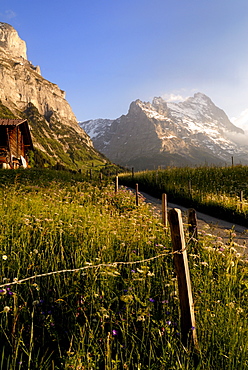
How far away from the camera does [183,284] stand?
8.66 ft

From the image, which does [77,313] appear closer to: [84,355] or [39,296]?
[84,355]

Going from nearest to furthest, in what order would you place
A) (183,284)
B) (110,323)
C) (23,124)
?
(183,284) < (110,323) < (23,124)

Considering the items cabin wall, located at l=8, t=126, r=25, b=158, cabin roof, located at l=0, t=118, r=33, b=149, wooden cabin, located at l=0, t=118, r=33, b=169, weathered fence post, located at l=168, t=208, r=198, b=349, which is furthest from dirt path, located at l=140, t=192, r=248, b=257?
cabin wall, located at l=8, t=126, r=25, b=158

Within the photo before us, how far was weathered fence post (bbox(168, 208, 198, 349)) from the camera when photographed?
2.62 metres

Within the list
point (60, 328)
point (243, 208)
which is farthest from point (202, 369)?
point (243, 208)

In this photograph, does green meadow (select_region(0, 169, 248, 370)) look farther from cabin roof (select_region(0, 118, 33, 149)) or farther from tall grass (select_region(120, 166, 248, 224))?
cabin roof (select_region(0, 118, 33, 149))

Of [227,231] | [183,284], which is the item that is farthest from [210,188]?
[183,284]

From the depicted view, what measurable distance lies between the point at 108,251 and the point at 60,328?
189 centimetres

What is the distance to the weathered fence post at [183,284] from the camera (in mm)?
2621

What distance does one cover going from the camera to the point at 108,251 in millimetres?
4789

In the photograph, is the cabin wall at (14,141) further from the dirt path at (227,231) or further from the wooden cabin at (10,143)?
the dirt path at (227,231)

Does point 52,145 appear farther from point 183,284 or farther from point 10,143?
point 183,284

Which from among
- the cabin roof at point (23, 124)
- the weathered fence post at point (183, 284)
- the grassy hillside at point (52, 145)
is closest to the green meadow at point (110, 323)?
the weathered fence post at point (183, 284)

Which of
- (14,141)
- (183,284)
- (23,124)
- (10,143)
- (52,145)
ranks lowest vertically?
(183,284)
